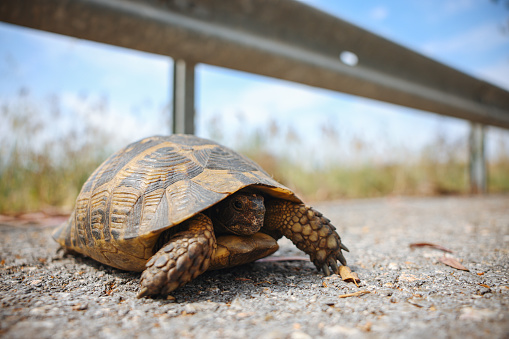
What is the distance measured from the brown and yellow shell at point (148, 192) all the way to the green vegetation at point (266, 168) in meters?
0.82

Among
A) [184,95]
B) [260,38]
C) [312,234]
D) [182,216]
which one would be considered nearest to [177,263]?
[182,216]

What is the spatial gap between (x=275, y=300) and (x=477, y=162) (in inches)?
310

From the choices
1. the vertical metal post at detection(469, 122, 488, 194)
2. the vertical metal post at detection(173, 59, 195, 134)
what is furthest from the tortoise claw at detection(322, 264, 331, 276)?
the vertical metal post at detection(469, 122, 488, 194)

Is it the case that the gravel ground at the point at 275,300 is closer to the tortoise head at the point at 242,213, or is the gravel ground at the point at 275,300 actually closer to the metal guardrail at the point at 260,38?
the tortoise head at the point at 242,213

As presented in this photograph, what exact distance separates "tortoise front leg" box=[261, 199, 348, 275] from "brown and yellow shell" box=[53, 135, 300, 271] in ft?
0.30

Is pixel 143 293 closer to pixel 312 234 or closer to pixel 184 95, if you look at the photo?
pixel 312 234

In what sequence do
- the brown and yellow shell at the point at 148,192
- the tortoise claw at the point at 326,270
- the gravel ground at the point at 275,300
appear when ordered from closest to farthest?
the gravel ground at the point at 275,300
the brown and yellow shell at the point at 148,192
the tortoise claw at the point at 326,270

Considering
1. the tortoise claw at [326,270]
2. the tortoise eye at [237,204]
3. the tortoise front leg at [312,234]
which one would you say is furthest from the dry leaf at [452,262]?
the tortoise eye at [237,204]

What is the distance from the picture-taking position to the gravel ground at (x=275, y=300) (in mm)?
1057

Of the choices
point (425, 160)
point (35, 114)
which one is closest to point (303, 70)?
point (35, 114)

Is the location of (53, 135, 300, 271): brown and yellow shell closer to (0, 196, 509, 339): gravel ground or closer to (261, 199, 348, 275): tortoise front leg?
(261, 199, 348, 275): tortoise front leg

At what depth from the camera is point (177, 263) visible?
1312 mm

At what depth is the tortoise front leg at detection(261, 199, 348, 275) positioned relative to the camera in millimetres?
1751

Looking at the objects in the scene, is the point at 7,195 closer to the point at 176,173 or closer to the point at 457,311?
the point at 176,173
